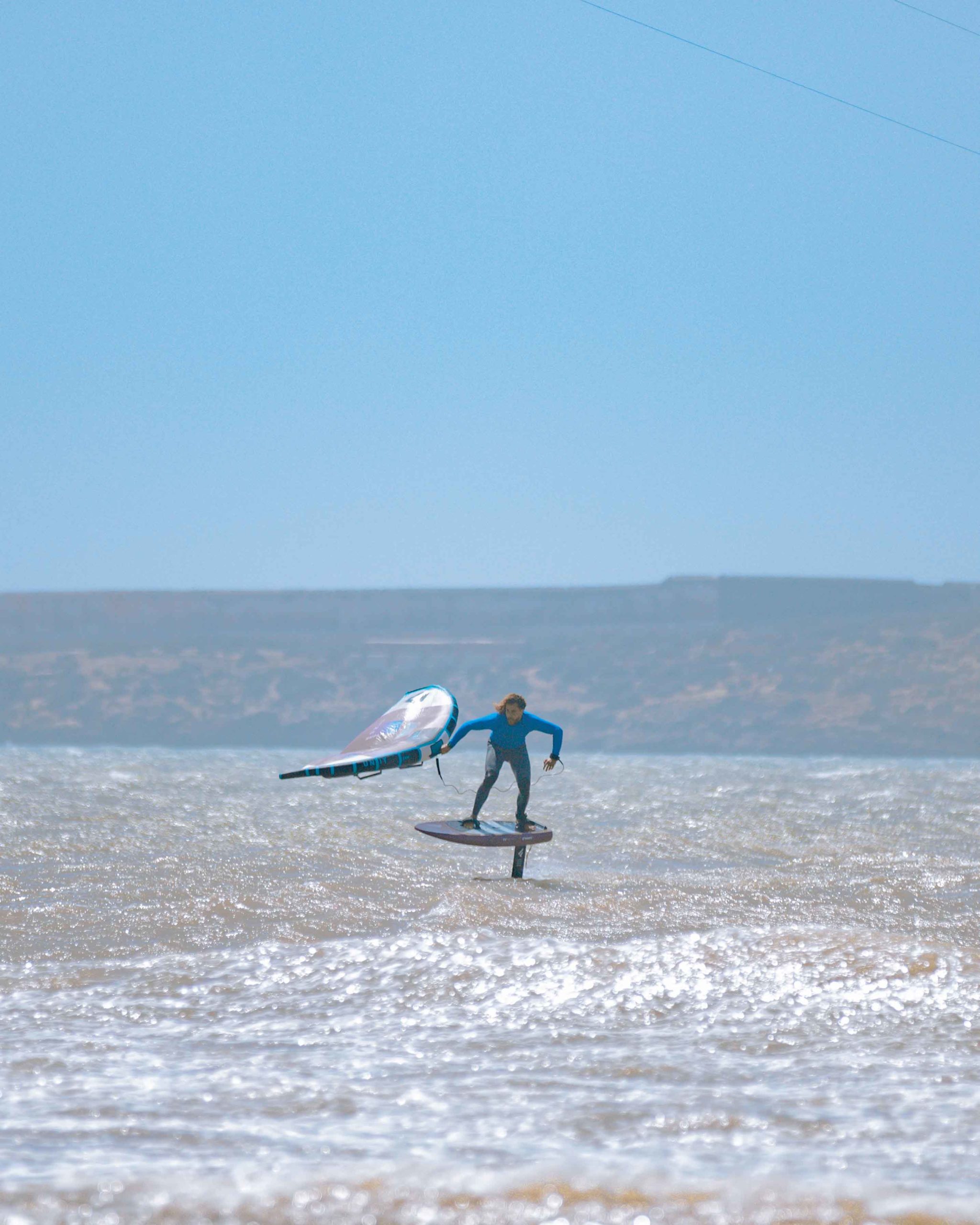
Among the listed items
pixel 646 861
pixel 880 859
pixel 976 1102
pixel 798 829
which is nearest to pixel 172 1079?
pixel 976 1102

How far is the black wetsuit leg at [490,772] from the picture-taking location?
1368 cm

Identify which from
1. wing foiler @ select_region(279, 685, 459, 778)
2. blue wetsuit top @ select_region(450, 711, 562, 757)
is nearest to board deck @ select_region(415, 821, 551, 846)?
wing foiler @ select_region(279, 685, 459, 778)

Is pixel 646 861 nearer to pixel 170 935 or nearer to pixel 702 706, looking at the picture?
pixel 170 935

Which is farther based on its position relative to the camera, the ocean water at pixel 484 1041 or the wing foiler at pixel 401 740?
the wing foiler at pixel 401 740

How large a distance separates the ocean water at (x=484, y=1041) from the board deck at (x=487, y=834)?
655 mm

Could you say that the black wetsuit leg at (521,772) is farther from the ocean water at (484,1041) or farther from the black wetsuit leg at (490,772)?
the ocean water at (484,1041)

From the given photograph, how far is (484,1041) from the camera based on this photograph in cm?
739

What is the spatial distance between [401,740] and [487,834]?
1.50 metres

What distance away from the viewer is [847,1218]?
4527 mm

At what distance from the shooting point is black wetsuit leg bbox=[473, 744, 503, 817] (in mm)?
13680

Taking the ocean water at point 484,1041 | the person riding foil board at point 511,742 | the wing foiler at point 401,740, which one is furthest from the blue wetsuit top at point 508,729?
the ocean water at point 484,1041

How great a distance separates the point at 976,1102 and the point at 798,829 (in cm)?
1945

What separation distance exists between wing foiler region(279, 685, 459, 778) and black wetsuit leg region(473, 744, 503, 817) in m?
0.59

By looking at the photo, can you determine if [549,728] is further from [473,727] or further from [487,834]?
[487,834]
